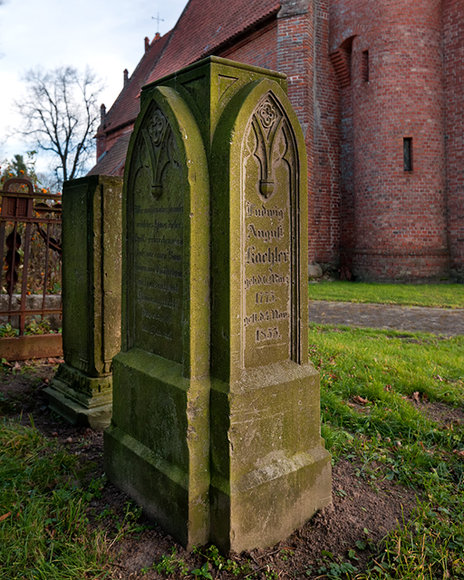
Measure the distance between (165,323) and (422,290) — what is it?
9.98 meters

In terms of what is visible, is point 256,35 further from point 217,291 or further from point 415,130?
point 217,291

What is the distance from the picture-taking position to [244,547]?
2.11 m

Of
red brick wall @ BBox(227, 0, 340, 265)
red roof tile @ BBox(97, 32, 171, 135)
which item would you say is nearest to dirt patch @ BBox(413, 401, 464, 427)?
red brick wall @ BBox(227, 0, 340, 265)

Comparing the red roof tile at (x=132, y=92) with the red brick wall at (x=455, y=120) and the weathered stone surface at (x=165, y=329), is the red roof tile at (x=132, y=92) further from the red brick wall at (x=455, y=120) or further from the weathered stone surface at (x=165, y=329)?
the weathered stone surface at (x=165, y=329)

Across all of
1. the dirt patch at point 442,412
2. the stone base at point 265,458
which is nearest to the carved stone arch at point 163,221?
the stone base at point 265,458

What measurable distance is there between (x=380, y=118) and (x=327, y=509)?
12576 mm

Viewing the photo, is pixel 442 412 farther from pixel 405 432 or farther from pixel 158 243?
pixel 158 243

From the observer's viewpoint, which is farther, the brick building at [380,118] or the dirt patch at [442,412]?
the brick building at [380,118]

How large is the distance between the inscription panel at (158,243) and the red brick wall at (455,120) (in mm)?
12221

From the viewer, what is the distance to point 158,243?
2.49m

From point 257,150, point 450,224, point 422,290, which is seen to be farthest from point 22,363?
point 450,224

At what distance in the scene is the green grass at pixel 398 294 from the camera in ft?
30.2

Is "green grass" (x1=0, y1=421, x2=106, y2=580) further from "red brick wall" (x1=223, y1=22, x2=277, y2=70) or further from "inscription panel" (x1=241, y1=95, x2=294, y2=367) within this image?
"red brick wall" (x1=223, y1=22, x2=277, y2=70)

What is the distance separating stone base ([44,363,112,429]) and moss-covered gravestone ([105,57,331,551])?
1052 millimetres
